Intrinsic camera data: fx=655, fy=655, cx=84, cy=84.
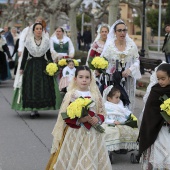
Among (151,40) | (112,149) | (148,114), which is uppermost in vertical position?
(148,114)

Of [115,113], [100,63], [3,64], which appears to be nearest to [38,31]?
[100,63]

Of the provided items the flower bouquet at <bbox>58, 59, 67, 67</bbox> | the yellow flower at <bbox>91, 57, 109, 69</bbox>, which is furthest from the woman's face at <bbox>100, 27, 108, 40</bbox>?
the flower bouquet at <bbox>58, 59, 67, 67</bbox>

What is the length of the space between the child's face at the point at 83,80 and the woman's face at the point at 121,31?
295 centimetres

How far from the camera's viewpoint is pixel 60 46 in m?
15.1

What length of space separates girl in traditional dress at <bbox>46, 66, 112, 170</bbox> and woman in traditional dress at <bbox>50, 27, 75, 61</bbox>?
7739 mm

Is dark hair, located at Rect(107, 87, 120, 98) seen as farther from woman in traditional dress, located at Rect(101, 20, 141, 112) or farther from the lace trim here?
woman in traditional dress, located at Rect(101, 20, 141, 112)

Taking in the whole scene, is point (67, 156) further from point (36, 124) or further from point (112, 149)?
point (36, 124)

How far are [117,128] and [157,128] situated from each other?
1816mm

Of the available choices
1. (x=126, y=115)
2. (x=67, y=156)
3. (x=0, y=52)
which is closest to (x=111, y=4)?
(x=0, y=52)

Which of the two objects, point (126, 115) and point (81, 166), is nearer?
point (81, 166)

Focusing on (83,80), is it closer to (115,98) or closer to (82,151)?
(82,151)

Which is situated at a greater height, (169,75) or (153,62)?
(169,75)

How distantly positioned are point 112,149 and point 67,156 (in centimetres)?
150

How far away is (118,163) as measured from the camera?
8.73m
